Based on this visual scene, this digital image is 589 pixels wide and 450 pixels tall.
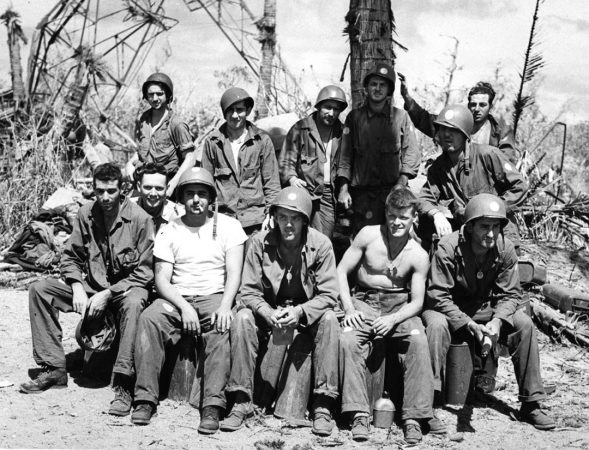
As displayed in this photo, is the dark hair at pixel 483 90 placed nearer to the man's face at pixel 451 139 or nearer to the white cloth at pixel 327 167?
the man's face at pixel 451 139

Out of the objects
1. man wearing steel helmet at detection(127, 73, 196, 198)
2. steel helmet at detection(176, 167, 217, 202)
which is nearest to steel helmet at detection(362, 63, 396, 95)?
steel helmet at detection(176, 167, 217, 202)

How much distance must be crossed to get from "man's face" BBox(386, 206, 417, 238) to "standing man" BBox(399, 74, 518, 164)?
4.82 ft

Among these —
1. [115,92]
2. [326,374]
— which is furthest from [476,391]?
[115,92]

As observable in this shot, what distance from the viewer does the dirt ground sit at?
507cm

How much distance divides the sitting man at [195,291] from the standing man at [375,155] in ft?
4.69

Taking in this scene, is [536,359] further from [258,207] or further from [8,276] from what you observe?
[8,276]

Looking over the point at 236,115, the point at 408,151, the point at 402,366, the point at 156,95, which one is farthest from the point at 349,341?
the point at 156,95

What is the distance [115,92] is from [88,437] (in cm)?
854

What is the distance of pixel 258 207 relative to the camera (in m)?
6.86

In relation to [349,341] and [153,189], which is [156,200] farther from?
[349,341]

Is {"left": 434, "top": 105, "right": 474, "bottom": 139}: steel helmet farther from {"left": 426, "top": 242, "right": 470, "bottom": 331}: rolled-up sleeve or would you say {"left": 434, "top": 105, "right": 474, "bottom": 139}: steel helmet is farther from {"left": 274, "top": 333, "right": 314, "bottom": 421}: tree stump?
{"left": 274, "top": 333, "right": 314, "bottom": 421}: tree stump

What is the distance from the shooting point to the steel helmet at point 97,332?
5.86m

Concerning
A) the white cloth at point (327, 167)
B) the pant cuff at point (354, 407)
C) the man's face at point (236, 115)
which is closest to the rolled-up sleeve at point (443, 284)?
the pant cuff at point (354, 407)

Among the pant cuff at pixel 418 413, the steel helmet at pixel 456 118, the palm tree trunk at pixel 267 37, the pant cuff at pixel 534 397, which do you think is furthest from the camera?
the palm tree trunk at pixel 267 37
